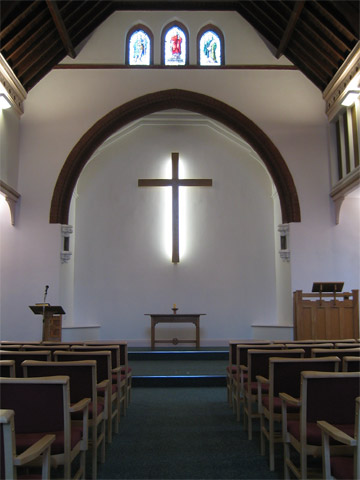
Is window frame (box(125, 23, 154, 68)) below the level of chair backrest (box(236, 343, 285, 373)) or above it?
above

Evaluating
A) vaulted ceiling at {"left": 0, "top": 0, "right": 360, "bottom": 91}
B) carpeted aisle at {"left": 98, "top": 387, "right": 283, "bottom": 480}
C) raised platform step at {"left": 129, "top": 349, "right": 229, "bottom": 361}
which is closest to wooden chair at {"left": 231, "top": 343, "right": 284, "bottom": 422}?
carpeted aisle at {"left": 98, "top": 387, "right": 283, "bottom": 480}

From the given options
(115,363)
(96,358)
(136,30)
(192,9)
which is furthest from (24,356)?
(192,9)

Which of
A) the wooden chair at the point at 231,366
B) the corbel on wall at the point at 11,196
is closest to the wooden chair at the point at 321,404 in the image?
the wooden chair at the point at 231,366

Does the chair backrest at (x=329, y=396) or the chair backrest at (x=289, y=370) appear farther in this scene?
the chair backrest at (x=289, y=370)

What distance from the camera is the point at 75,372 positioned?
114 inches

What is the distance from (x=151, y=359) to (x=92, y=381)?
16.9ft

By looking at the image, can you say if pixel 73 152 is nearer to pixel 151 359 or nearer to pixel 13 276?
pixel 13 276

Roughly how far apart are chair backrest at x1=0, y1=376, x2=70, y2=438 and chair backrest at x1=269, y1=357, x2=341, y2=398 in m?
1.45

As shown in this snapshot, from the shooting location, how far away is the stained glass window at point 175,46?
8.94 metres

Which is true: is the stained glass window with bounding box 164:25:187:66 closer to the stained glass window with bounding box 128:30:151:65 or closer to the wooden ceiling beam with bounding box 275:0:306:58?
the stained glass window with bounding box 128:30:151:65

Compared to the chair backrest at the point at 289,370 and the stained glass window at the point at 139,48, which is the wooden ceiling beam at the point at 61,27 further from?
the chair backrest at the point at 289,370

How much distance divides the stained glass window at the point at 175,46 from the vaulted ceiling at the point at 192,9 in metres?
0.49

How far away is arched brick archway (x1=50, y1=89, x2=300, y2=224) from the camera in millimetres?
8289

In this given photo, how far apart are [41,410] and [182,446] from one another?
5.26 feet
